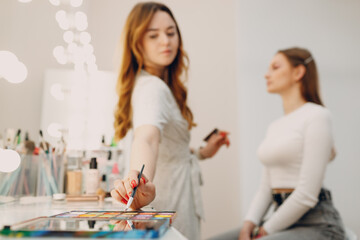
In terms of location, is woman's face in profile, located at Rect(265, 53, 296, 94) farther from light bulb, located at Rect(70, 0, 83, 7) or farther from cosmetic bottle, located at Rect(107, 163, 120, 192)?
light bulb, located at Rect(70, 0, 83, 7)

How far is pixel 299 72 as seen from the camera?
1.50 metres

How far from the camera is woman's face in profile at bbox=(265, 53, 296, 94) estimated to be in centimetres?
150

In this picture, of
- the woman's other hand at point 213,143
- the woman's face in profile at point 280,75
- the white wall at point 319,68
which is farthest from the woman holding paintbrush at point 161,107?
the white wall at point 319,68

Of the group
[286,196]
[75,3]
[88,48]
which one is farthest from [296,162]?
[75,3]

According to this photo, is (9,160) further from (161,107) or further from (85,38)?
(85,38)

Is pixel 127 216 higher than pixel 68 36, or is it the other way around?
pixel 68 36

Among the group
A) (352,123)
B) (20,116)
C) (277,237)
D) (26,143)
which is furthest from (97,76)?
(352,123)

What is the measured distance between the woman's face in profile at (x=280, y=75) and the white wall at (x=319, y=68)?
0.38 meters

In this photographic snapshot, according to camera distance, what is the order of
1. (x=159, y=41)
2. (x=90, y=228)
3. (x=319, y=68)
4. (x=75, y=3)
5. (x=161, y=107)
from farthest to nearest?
1. (x=319, y=68)
2. (x=75, y=3)
3. (x=159, y=41)
4. (x=161, y=107)
5. (x=90, y=228)

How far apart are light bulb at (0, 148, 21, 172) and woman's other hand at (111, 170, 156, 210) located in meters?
0.59

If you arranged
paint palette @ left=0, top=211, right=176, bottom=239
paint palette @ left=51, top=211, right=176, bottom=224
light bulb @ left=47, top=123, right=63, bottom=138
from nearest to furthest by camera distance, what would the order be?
paint palette @ left=0, top=211, right=176, bottom=239
paint palette @ left=51, top=211, right=176, bottom=224
light bulb @ left=47, top=123, right=63, bottom=138

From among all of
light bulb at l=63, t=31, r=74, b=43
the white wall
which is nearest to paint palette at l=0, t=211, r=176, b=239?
light bulb at l=63, t=31, r=74, b=43

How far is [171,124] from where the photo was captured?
2.80ft

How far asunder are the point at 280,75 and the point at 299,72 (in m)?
0.09
